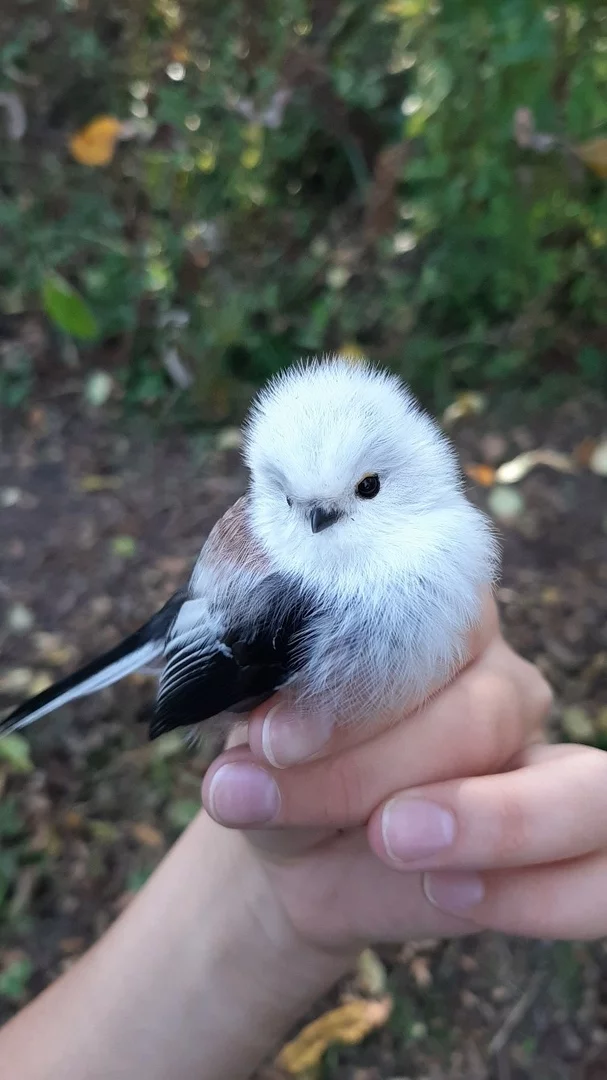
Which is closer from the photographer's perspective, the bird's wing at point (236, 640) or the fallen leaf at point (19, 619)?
the bird's wing at point (236, 640)

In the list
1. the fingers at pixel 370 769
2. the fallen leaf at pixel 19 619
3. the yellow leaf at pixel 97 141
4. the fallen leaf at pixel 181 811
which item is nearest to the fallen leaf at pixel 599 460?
the fingers at pixel 370 769

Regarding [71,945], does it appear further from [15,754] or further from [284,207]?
[284,207]

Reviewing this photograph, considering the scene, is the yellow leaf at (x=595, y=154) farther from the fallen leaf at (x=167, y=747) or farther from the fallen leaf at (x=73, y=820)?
the fallen leaf at (x=73, y=820)

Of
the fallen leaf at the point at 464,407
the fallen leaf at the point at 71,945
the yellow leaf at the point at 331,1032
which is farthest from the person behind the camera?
the fallen leaf at the point at 464,407

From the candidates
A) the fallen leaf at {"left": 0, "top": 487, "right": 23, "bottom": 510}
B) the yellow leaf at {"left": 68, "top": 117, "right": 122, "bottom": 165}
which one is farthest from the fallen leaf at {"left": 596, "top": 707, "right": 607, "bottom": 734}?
the yellow leaf at {"left": 68, "top": 117, "right": 122, "bottom": 165}

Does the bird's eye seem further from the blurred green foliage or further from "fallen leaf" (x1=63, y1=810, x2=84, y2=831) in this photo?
the blurred green foliage

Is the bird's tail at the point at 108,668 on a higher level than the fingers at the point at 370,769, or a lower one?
higher

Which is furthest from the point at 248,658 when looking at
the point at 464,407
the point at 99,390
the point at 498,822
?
the point at 99,390
